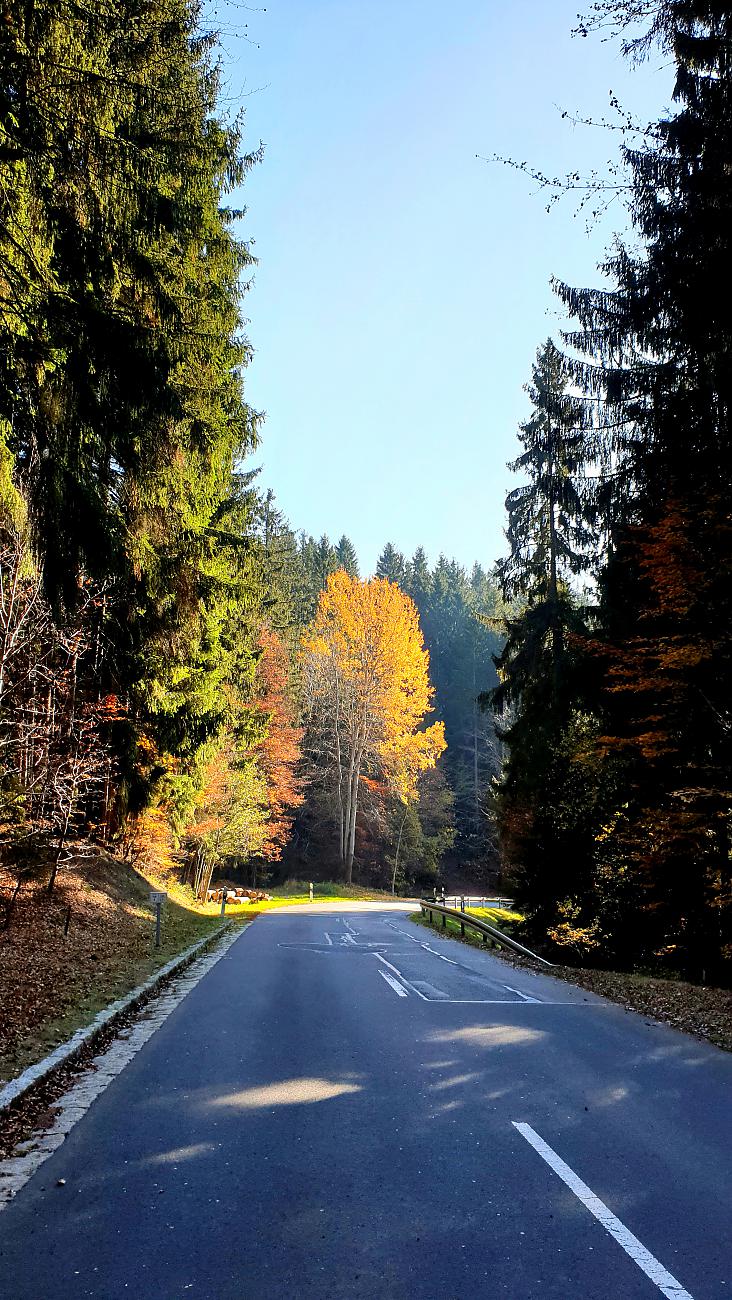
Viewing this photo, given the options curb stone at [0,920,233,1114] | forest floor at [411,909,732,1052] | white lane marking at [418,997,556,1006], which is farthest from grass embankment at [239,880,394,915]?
white lane marking at [418,997,556,1006]

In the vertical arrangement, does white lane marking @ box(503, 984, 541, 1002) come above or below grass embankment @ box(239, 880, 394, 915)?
above

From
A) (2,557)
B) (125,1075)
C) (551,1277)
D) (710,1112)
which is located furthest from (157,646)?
(551,1277)

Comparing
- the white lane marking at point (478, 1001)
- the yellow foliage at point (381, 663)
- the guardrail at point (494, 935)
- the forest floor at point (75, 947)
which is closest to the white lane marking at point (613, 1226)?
the forest floor at point (75, 947)

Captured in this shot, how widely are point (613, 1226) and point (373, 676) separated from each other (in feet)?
141

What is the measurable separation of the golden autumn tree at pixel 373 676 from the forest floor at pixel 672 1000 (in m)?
30.2

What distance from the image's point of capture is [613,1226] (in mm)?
4293

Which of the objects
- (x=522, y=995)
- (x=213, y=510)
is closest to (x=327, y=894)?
(x=213, y=510)

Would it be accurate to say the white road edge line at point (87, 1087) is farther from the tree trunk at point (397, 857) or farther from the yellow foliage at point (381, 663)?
the tree trunk at point (397, 857)

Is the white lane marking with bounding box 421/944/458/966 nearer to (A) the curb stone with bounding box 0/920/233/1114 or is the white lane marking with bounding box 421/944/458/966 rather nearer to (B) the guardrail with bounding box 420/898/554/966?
(B) the guardrail with bounding box 420/898/554/966

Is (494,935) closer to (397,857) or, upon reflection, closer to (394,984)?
(394,984)

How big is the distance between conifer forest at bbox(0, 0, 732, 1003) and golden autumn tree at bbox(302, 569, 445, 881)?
55.1 feet

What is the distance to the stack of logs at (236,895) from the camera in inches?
1447

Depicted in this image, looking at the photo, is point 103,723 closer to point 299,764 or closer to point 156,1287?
point 156,1287

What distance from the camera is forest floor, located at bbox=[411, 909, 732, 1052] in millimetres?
10117
